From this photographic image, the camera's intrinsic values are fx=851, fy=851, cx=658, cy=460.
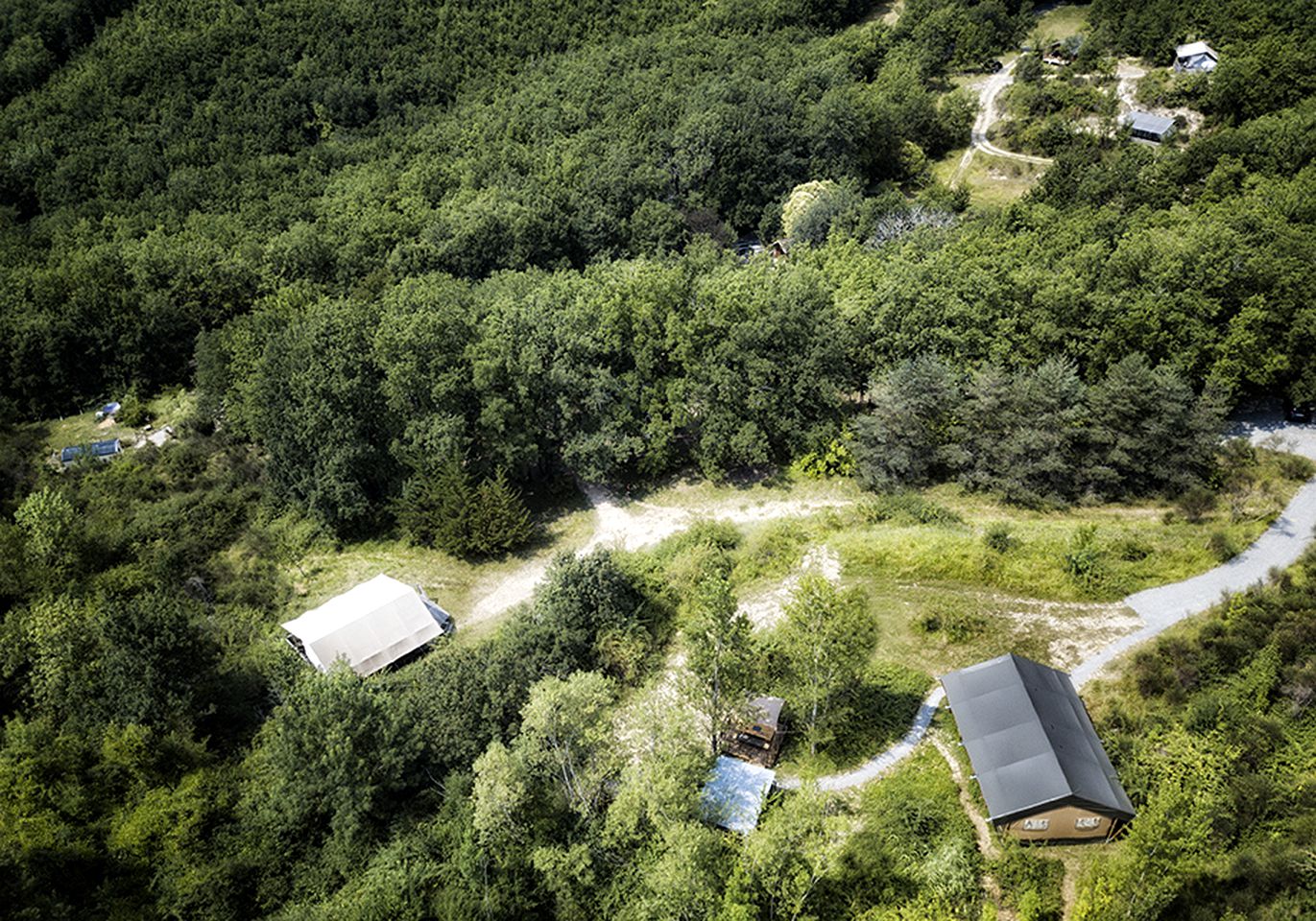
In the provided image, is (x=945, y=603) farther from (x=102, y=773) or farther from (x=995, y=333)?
(x=102, y=773)

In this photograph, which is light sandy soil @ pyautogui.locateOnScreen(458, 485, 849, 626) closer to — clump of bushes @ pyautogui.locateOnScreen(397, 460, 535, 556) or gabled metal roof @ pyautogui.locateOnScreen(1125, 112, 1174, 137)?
clump of bushes @ pyautogui.locateOnScreen(397, 460, 535, 556)

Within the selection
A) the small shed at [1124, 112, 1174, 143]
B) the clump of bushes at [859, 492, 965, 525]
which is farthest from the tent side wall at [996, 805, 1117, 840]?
the small shed at [1124, 112, 1174, 143]

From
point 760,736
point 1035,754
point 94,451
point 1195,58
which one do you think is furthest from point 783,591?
point 1195,58

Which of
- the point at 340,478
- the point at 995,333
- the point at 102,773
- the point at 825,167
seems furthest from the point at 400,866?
the point at 825,167

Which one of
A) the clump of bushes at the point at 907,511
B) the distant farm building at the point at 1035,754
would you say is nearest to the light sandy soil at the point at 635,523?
the clump of bushes at the point at 907,511

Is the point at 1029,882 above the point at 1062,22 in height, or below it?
below

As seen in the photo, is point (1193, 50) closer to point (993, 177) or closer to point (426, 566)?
point (993, 177)
